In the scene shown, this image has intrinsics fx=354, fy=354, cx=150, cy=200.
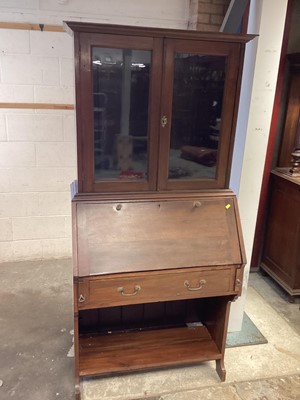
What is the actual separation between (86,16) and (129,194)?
5.75 ft

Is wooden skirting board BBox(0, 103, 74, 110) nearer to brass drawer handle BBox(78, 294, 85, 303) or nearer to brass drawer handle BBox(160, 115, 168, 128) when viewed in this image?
brass drawer handle BBox(160, 115, 168, 128)

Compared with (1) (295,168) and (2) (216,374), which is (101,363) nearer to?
(2) (216,374)

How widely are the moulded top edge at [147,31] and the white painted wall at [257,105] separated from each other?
0.24m

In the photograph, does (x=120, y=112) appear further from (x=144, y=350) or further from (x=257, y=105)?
(x=144, y=350)

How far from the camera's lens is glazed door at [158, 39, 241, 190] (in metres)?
1.68

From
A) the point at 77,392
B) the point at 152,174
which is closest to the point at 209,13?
the point at 152,174

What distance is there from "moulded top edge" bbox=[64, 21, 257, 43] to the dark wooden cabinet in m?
1.32

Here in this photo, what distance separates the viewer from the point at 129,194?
5.81 ft

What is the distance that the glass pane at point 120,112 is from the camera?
1.61 meters

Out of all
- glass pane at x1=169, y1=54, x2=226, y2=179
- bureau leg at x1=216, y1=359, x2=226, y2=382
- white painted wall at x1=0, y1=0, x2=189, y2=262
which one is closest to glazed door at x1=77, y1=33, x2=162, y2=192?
glass pane at x1=169, y1=54, x2=226, y2=179

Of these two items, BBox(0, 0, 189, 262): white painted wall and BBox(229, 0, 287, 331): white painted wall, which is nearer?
BBox(229, 0, 287, 331): white painted wall

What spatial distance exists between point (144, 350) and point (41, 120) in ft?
6.40

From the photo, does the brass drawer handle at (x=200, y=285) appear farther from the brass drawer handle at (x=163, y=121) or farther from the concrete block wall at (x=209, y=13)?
the concrete block wall at (x=209, y=13)

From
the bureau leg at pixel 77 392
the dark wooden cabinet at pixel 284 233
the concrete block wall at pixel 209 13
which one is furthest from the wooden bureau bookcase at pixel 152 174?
the concrete block wall at pixel 209 13
